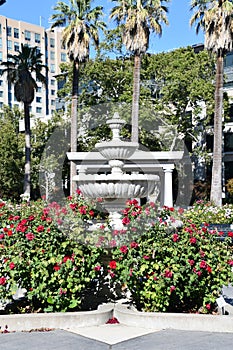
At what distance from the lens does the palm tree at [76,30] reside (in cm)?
2927

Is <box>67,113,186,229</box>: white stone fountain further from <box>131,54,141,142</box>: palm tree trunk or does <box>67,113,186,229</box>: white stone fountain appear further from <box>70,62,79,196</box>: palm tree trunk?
<box>70,62,79,196</box>: palm tree trunk

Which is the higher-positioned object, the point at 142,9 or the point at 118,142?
the point at 142,9

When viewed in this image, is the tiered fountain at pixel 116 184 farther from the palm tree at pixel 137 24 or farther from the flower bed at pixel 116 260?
the palm tree at pixel 137 24

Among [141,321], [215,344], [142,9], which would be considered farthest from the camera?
[142,9]

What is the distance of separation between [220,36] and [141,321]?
72.8 ft

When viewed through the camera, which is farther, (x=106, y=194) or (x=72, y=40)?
(x=72, y=40)

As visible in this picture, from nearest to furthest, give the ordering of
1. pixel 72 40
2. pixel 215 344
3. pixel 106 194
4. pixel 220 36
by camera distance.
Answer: pixel 215 344 → pixel 106 194 → pixel 220 36 → pixel 72 40

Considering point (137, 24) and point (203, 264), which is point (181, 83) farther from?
point (203, 264)

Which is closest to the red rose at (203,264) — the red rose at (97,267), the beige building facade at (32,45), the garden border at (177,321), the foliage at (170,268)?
the foliage at (170,268)

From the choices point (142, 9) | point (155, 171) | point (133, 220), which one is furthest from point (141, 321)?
point (142, 9)

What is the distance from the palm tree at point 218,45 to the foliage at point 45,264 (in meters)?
18.9

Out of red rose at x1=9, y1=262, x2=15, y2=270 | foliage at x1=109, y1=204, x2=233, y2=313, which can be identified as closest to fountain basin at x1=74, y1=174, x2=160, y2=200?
foliage at x1=109, y1=204, x2=233, y2=313

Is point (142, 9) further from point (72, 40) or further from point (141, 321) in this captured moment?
point (141, 321)

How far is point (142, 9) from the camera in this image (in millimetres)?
27703
